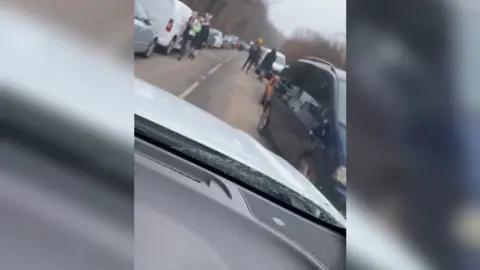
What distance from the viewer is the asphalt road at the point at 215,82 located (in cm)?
161

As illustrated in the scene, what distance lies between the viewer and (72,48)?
1.59m

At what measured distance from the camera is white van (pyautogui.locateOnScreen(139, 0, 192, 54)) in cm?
162

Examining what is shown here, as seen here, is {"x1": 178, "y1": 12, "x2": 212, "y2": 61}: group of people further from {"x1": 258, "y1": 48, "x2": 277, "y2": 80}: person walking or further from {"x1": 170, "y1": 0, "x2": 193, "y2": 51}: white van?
{"x1": 258, "y1": 48, "x2": 277, "y2": 80}: person walking

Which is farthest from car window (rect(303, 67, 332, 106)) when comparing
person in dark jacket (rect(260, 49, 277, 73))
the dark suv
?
person in dark jacket (rect(260, 49, 277, 73))

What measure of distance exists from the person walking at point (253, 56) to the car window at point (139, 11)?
356 millimetres

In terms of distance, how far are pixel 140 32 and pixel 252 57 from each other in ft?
1.21

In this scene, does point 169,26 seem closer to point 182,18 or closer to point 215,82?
point 182,18

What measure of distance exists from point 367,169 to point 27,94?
111 centimetres

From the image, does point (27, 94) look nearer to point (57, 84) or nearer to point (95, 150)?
point (57, 84)

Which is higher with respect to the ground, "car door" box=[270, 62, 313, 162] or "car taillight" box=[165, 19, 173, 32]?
"car taillight" box=[165, 19, 173, 32]

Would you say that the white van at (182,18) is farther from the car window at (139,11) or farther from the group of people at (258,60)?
the group of people at (258,60)

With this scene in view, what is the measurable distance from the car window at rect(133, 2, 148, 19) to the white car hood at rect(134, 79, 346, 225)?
0.69ft

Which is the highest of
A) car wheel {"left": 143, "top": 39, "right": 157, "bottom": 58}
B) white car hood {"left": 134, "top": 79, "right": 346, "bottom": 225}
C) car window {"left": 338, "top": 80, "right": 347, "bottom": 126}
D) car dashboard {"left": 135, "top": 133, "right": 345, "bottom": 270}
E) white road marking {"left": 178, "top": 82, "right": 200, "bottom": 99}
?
car wheel {"left": 143, "top": 39, "right": 157, "bottom": 58}

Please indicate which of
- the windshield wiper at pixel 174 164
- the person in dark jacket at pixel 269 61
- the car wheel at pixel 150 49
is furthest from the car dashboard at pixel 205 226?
the person in dark jacket at pixel 269 61
